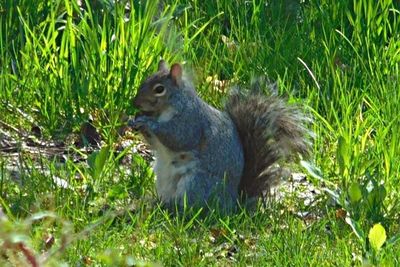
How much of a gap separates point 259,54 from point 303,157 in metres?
1.11

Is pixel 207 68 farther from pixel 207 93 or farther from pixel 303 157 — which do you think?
pixel 303 157

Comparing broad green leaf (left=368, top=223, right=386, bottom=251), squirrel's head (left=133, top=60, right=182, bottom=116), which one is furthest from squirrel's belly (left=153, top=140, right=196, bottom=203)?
broad green leaf (left=368, top=223, right=386, bottom=251)

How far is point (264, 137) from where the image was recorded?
4309 mm

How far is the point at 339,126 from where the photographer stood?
450 centimetres

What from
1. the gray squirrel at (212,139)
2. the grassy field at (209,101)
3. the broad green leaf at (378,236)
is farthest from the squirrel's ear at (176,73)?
the broad green leaf at (378,236)

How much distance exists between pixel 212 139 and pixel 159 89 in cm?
28

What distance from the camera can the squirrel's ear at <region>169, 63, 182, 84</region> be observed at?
430cm

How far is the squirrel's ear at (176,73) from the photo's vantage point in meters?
4.30

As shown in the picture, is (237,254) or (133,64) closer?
(237,254)

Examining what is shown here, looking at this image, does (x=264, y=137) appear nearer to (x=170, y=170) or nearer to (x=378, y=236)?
(x=170, y=170)

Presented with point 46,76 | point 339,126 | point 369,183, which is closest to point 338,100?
point 339,126

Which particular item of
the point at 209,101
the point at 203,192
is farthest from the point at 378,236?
the point at 209,101

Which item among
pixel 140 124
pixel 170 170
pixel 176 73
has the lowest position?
pixel 170 170

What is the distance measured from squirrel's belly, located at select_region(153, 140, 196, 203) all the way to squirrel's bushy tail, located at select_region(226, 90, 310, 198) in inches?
10.1
